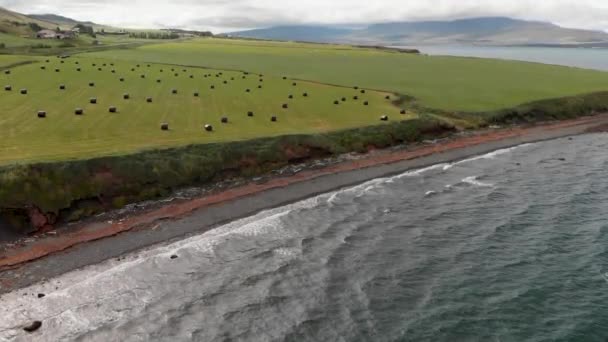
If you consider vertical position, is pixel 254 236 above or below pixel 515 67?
below

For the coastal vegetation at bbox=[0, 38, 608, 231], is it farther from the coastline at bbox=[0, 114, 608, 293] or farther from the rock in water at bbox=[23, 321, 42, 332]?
the rock in water at bbox=[23, 321, 42, 332]

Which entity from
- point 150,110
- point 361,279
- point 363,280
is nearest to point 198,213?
point 361,279

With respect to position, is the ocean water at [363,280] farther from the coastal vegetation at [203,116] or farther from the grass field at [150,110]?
the grass field at [150,110]

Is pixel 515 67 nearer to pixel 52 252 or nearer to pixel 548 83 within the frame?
pixel 548 83

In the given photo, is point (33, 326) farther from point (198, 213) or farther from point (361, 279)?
point (361, 279)

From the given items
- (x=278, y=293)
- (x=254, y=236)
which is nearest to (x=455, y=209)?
(x=254, y=236)

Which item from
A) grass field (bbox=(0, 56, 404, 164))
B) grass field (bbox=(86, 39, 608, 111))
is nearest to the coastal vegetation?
grass field (bbox=(0, 56, 404, 164))

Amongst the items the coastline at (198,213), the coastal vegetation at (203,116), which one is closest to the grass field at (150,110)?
the coastal vegetation at (203,116)

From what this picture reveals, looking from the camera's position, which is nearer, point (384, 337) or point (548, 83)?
point (384, 337)
